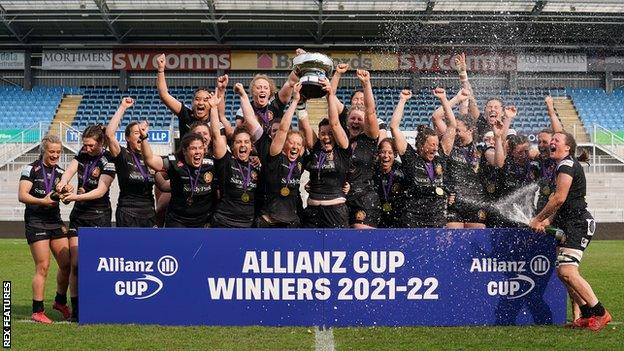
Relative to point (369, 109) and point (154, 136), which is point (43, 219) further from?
point (154, 136)

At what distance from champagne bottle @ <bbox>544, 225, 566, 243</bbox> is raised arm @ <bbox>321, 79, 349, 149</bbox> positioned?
2.06m

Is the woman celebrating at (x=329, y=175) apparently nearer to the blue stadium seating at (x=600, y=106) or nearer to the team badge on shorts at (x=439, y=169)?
the team badge on shorts at (x=439, y=169)

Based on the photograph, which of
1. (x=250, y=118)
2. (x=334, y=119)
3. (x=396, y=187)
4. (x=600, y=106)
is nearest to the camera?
(x=334, y=119)

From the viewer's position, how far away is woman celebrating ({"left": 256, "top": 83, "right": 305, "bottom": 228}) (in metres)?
7.75

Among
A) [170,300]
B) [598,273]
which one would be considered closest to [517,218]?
[170,300]

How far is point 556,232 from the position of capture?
7.62 metres

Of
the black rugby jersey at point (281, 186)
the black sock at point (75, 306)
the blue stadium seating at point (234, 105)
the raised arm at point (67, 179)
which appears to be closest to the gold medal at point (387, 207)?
the black rugby jersey at point (281, 186)

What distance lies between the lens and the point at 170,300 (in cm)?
771

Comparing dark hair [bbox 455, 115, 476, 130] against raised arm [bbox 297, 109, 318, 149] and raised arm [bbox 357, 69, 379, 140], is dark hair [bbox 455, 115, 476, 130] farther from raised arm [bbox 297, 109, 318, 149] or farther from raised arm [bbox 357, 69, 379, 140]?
raised arm [bbox 297, 109, 318, 149]

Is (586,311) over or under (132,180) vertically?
under

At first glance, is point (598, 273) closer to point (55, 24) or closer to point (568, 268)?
point (568, 268)

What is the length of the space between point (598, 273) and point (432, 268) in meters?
6.00

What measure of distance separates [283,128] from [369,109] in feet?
2.97

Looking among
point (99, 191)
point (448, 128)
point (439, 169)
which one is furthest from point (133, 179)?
point (448, 128)
